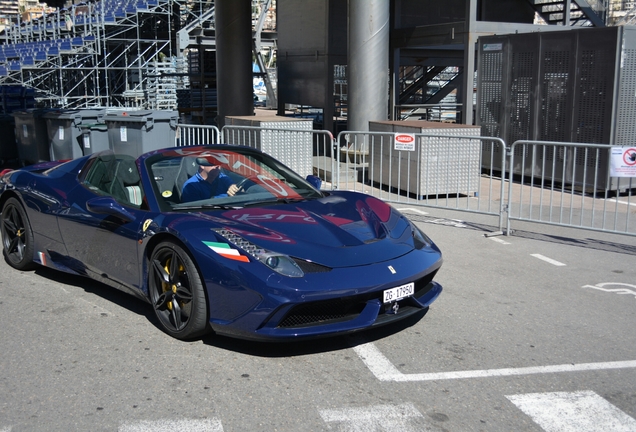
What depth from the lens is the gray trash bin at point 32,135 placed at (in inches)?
584

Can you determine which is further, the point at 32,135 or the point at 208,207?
the point at 32,135

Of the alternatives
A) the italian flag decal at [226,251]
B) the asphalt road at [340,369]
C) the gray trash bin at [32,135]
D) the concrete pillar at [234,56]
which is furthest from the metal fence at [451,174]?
the concrete pillar at [234,56]

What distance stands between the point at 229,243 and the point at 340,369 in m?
1.08

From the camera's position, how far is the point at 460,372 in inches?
178

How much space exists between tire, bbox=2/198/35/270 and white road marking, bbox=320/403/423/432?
13.1 ft

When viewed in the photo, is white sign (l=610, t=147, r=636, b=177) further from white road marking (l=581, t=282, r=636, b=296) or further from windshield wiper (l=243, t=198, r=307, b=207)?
windshield wiper (l=243, t=198, r=307, b=207)

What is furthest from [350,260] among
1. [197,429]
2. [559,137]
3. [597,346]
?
[559,137]

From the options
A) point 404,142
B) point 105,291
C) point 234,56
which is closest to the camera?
point 105,291

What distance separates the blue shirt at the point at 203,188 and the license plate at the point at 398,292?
5.52 feet

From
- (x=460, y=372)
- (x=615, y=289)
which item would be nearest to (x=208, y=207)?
(x=460, y=372)

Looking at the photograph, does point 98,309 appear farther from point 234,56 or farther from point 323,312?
point 234,56

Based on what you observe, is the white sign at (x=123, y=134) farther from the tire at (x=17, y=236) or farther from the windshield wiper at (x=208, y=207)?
the windshield wiper at (x=208, y=207)

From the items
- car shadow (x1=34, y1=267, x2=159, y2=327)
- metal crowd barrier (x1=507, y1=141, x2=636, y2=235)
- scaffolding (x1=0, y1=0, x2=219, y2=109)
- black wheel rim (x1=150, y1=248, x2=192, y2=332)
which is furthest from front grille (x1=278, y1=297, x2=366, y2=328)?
scaffolding (x1=0, y1=0, x2=219, y2=109)

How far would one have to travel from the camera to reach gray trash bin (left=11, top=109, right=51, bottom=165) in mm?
14836
